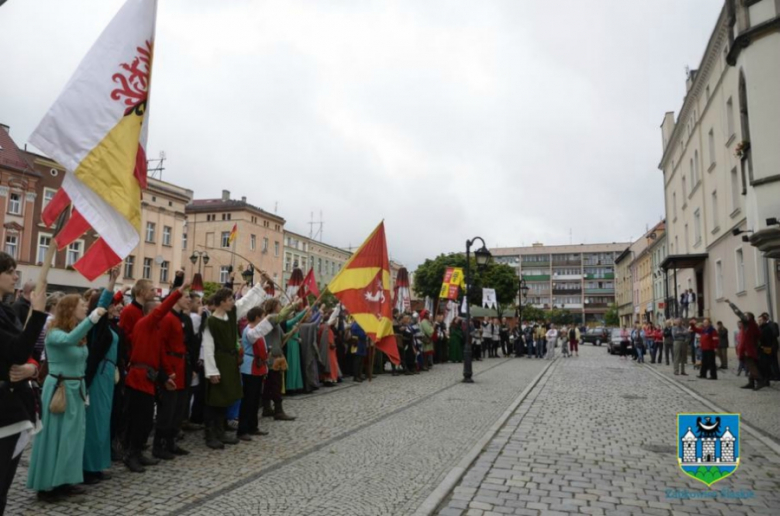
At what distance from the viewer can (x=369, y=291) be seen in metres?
12.3

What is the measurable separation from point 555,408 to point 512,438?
3329 millimetres

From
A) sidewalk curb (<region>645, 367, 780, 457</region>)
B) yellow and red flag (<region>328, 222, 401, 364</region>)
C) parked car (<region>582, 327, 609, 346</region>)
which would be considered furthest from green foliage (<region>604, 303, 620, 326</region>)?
yellow and red flag (<region>328, 222, 401, 364</region>)

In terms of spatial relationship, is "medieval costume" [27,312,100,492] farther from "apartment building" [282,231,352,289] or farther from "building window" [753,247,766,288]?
"apartment building" [282,231,352,289]

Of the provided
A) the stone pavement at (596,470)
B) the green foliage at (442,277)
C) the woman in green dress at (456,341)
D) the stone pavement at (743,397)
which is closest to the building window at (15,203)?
the woman in green dress at (456,341)

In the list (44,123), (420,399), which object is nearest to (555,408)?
(420,399)

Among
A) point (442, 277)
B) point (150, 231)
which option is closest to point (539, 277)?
point (442, 277)

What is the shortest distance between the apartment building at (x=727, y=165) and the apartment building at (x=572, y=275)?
269 feet

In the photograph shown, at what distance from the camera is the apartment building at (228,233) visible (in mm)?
68500

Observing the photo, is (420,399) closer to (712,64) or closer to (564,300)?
(712,64)

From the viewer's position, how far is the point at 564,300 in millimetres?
124625

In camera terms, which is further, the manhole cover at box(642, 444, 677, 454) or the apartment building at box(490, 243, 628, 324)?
the apartment building at box(490, 243, 628, 324)

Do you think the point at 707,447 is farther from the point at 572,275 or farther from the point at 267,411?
the point at 572,275

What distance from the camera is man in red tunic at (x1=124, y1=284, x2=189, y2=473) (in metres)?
6.55

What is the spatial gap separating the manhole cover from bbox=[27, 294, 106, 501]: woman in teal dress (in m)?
6.94
